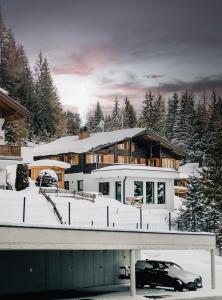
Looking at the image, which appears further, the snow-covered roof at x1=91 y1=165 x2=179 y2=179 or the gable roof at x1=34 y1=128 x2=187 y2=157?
the gable roof at x1=34 y1=128 x2=187 y2=157

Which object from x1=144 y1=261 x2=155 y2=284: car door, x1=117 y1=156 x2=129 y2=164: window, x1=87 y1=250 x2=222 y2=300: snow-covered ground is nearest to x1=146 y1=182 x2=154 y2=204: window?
x1=117 y1=156 x2=129 y2=164: window

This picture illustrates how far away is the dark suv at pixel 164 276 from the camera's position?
3073 cm

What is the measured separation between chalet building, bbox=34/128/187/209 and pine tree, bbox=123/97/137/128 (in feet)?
252

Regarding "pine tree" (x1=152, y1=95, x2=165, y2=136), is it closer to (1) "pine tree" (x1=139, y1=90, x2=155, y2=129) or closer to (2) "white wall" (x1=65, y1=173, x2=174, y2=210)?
(1) "pine tree" (x1=139, y1=90, x2=155, y2=129)

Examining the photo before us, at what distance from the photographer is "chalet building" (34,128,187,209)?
61031 mm

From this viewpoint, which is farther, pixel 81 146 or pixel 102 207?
pixel 81 146

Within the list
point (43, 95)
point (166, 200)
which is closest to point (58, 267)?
point (166, 200)

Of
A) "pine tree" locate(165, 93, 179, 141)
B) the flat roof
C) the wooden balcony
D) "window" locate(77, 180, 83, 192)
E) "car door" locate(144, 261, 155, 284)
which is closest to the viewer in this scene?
the flat roof

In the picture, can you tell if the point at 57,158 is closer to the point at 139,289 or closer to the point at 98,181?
the point at 98,181

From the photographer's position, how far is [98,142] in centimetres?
7000

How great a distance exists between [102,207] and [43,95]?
81.0 metres

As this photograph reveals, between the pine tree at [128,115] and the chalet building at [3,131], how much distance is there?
4158 inches

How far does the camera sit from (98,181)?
2564 inches

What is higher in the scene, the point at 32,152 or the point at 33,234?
the point at 32,152
